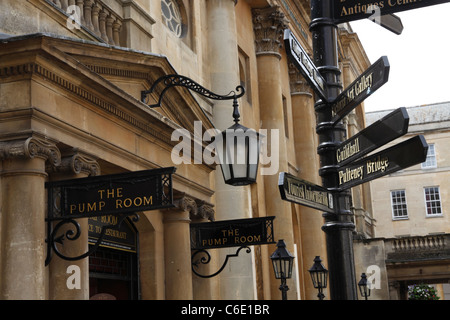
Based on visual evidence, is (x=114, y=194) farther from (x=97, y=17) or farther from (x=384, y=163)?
(x=97, y=17)

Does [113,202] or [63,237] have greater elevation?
[113,202]

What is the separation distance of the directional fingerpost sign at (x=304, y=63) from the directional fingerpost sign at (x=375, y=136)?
1.83 ft

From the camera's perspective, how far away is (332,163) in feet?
21.1

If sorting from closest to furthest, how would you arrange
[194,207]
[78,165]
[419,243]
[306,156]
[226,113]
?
1. [78,165]
2. [194,207]
3. [226,113]
4. [306,156]
5. [419,243]

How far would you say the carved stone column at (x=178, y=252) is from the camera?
38.3ft

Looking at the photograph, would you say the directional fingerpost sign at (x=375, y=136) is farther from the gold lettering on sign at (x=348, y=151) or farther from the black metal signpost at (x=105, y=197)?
the black metal signpost at (x=105, y=197)

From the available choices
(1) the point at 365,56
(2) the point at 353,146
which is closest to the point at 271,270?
(2) the point at 353,146

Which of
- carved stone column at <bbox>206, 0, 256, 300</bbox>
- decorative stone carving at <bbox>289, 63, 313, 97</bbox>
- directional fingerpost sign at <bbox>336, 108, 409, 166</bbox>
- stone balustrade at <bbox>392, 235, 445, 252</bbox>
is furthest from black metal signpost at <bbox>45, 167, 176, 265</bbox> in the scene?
stone balustrade at <bbox>392, 235, 445, 252</bbox>

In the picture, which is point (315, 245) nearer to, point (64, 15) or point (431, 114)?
point (64, 15)

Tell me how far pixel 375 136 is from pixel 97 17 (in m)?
7.24

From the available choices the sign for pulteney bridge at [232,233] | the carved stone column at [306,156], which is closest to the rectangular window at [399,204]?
the carved stone column at [306,156]

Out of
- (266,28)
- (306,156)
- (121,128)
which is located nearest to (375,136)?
(121,128)

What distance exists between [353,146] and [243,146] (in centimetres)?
217

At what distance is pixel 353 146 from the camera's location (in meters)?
6.18
